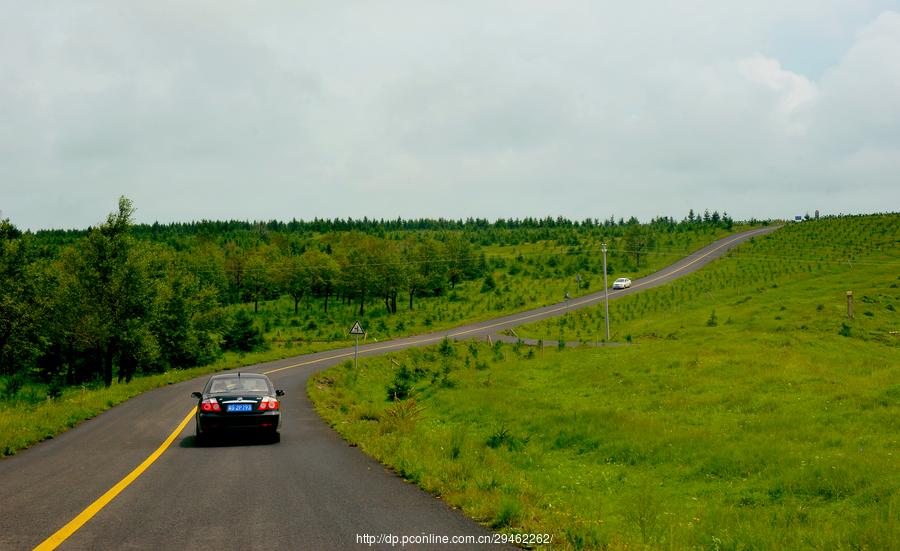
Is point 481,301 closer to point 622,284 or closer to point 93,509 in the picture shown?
point 622,284

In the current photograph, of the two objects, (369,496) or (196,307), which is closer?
(369,496)

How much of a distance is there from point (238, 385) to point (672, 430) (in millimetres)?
12535

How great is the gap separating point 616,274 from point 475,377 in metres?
65.2

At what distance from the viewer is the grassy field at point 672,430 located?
964cm

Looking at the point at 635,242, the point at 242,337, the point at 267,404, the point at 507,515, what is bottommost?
the point at 242,337

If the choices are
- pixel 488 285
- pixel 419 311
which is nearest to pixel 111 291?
pixel 419 311

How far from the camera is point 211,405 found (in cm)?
1495

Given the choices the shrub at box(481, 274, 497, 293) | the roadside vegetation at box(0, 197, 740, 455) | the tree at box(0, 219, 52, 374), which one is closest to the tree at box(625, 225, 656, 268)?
the roadside vegetation at box(0, 197, 740, 455)

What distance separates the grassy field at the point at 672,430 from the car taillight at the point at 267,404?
95.9 inches

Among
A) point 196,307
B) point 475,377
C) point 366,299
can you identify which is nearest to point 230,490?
point 475,377

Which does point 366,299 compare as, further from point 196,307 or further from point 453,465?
point 453,465

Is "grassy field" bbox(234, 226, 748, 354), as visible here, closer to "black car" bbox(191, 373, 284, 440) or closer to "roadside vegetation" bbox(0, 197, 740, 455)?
"roadside vegetation" bbox(0, 197, 740, 455)

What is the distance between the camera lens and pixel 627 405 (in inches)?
979

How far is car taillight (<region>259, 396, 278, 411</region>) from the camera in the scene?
15219 mm
